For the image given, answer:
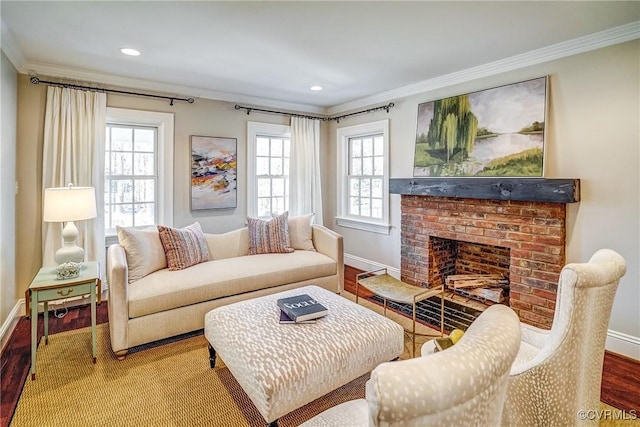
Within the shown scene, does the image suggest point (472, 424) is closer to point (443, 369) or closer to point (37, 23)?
point (443, 369)

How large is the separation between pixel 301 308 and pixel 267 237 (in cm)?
163

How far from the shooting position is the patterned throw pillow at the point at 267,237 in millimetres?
3686

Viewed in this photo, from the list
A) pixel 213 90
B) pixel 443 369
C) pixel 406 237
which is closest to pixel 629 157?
pixel 406 237

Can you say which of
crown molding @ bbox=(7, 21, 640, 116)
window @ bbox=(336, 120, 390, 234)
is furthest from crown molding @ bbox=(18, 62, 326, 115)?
window @ bbox=(336, 120, 390, 234)

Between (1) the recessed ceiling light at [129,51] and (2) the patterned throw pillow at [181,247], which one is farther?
(2) the patterned throw pillow at [181,247]

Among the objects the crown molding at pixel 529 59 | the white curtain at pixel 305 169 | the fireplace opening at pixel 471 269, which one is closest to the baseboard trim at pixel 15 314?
the white curtain at pixel 305 169

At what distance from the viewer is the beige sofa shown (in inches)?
97.0

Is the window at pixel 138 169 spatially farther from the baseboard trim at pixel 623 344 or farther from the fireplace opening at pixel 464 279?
the baseboard trim at pixel 623 344

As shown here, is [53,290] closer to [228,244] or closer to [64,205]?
[64,205]

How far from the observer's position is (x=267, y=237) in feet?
12.2

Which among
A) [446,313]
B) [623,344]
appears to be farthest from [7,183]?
[623,344]

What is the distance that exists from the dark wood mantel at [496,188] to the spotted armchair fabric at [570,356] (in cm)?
137

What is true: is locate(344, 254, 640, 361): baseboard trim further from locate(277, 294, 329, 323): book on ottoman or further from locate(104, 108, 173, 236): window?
locate(104, 108, 173, 236): window

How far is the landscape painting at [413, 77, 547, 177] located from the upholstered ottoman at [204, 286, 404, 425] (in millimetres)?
1964
